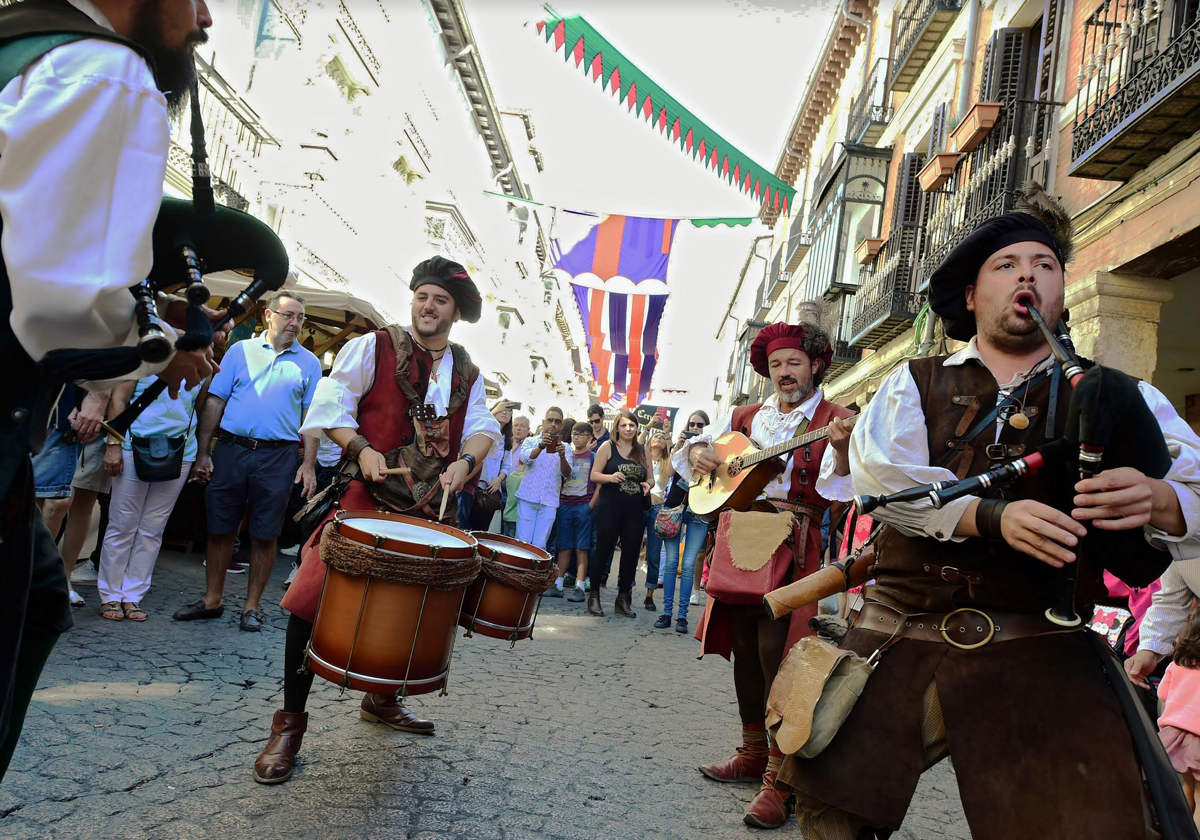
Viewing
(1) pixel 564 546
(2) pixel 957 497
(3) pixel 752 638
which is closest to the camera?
(2) pixel 957 497

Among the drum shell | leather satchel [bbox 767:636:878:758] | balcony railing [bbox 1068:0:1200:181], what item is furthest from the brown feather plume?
balcony railing [bbox 1068:0:1200:181]

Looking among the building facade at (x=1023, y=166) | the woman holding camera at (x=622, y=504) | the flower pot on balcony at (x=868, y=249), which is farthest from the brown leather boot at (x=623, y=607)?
the flower pot on balcony at (x=868, y=249)

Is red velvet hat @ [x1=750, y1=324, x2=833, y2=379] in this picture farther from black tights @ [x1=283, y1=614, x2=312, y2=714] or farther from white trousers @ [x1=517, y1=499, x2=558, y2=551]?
white trousers @ [x1=517, y1=499, x2=558, y2=551]

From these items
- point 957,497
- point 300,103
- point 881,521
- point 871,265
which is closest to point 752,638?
point 881,521

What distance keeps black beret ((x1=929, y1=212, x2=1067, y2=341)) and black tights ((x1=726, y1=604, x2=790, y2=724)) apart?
1.75m

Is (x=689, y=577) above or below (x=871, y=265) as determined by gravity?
below

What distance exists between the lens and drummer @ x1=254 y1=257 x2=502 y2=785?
3457 mm

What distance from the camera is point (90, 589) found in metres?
6.45

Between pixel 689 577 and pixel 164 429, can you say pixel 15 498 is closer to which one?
pixel 164 429

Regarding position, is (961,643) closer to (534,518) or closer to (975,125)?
(534,518)

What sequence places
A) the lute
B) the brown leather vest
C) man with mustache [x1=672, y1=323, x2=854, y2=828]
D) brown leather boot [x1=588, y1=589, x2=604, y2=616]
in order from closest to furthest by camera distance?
the brown leather vest, man with mustache [x1=672, y1=323, x2=854, y2=828], the lute, brown leather boot [x1=588, y1=589, x2=604, y2=616]

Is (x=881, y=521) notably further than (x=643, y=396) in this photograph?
No

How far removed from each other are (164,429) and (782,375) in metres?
3.93

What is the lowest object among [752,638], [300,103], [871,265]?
[752,638]
